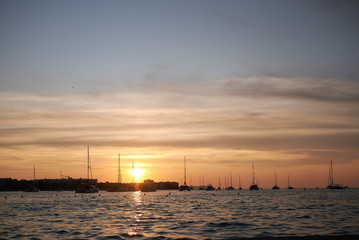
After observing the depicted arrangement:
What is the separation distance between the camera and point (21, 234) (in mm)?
41188

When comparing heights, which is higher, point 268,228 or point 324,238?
point 324,238

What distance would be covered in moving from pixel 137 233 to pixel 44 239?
9006 mm

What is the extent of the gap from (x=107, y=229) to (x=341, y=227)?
26.7 metres

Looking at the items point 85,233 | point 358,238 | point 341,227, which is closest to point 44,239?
point 85,233

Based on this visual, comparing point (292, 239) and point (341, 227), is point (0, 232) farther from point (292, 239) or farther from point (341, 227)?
point (341, 227)

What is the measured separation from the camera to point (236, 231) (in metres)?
40.9

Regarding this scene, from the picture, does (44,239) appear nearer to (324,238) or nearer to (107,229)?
(107,229)

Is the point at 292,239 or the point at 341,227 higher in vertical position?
the point at 292,239

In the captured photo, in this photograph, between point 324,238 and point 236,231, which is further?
point 236,231

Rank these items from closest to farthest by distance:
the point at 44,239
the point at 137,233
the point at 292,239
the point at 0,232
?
the point at 292,239 → the point at 44,239 → the point at 137,233 → the point at 0,232

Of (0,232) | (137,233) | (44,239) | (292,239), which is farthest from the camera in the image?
(0,232)

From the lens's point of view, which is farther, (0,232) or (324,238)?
(0,232)

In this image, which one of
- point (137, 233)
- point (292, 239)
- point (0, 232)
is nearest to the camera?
point (292, 239)

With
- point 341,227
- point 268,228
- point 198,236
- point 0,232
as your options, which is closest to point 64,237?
point 0,232
